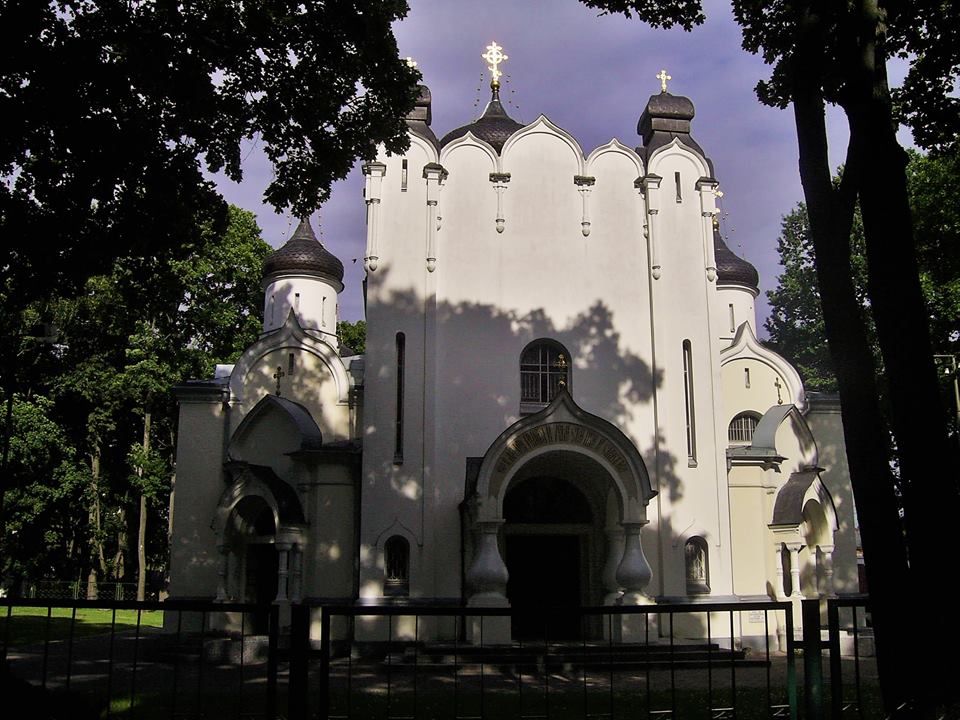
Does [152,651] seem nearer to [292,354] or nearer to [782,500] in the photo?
[292,354]

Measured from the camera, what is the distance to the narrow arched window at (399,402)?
59.6 feet

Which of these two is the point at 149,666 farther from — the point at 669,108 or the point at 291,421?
the point at 669,108

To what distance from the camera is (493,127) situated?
22172 mm

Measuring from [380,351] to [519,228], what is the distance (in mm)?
3921

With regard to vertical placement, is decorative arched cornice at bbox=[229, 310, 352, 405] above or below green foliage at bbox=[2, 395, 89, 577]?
above

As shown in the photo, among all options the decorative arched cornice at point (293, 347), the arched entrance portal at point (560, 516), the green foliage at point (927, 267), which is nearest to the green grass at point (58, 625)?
the decorative arched cornice at point (293, 347)

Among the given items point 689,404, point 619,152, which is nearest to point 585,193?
point 619,152

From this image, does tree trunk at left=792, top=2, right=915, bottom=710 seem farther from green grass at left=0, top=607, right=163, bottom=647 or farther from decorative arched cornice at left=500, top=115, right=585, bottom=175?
green grass at left=0, top=607, right=163, bottom=647

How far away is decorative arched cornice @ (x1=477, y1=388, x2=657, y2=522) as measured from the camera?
16703mm

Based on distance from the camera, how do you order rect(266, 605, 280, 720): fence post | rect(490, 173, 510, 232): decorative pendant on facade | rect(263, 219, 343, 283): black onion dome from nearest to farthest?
1. rect(266, 605, 280, 720): fence post
2. rect(490, 173, 510, 232): decorative pendant on facade
3. rect(263, 219, 343, 283): black onion dome

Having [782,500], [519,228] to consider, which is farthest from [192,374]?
[782,500]

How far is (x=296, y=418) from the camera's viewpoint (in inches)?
758

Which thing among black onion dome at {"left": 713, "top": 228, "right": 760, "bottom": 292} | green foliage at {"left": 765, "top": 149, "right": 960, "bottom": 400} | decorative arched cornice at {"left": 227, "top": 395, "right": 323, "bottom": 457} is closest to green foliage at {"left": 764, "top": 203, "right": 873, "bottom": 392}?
green foliage at {"left": 765, "top": 149, "right": 960, "bottom": 400}

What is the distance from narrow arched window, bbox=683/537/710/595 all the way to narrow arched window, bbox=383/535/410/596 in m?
5.50
